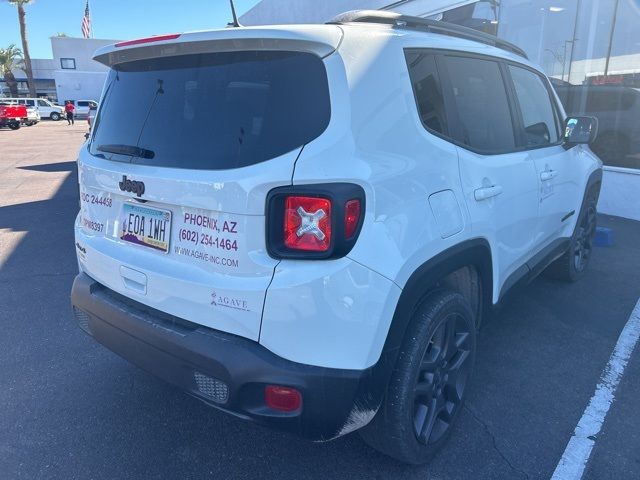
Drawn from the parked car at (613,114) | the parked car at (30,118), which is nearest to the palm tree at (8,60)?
the parked car at (30,118)

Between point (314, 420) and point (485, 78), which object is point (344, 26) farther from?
point (314, 420)

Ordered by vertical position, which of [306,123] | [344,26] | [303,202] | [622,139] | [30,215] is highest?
[344,26]

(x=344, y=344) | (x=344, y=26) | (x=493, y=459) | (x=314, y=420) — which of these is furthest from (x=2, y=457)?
(x=344, y=26)

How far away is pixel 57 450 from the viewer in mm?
2605

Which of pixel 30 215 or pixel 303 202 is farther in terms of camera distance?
pixel 30 215

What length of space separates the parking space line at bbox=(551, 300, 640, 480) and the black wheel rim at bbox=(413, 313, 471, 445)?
551 mm

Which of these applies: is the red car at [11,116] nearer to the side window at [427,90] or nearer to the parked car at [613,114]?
the parked car at [613,114]

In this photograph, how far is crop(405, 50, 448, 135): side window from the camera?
2279 millimetres

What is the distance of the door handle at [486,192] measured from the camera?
2.54 meters

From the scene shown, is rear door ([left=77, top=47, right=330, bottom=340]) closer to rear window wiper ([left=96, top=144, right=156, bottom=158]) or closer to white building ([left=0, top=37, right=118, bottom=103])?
rear window wiper ([left=96, top=144, right=156, bottom=158])

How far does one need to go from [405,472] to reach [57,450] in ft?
5.65

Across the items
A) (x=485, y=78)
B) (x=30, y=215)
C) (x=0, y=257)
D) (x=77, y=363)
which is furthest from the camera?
(x=30, y=215)

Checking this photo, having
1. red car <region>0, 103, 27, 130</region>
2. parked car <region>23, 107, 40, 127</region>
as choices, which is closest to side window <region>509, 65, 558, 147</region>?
red car <region>0, 103, 27, 130</region>

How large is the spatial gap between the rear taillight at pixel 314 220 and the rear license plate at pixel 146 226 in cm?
57
